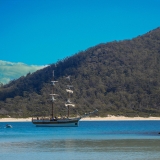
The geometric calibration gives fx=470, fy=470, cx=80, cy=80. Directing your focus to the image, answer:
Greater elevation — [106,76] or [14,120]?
[106,76]

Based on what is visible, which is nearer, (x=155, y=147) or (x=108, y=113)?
(x=155, y=147)

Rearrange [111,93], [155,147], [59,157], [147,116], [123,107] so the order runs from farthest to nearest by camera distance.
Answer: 1. [111,93]
2. [123,107]
3. [147,116]
4. [155,147]
5. [59,157]

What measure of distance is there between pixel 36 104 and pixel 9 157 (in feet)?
442

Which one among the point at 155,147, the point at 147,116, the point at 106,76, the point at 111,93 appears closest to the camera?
the point at 155,147

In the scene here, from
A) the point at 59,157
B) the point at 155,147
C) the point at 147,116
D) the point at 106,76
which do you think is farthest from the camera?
the point at 106,76

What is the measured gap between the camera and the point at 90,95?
185750 millimetres

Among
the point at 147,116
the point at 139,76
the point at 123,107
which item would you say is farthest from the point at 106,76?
the point at 147,116

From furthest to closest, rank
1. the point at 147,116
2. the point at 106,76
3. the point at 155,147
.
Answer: the point at 106,76 < the point at 147,116 < the point at 155,147

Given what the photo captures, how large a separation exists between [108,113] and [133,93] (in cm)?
1978

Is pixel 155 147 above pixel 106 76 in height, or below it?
below

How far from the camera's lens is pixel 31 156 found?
4247 centimetres

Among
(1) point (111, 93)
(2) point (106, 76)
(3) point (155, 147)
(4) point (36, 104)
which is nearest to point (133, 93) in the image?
(1) point (111, 93)

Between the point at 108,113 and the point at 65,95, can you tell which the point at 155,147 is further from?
the point at 65,95

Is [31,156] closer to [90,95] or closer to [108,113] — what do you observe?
[108,113]
